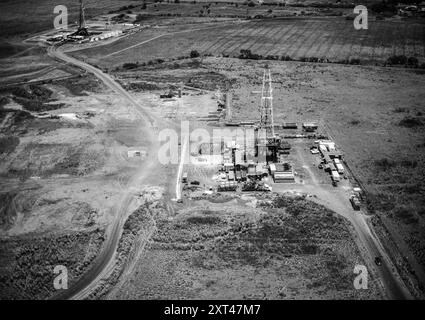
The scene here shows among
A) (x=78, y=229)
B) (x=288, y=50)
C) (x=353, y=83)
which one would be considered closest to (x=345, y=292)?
(x=78, y=229)

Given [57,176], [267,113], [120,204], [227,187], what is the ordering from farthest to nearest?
[267,113] → [57,176] → [227,187] → [120,204]

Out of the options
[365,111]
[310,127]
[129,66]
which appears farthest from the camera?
[129,66]

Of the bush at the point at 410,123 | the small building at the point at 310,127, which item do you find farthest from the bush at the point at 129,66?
the bush at the point at 410,123

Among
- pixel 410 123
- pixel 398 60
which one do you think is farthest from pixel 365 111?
pixel 398 60

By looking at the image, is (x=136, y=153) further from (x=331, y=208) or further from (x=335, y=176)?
(x=331, y=208)

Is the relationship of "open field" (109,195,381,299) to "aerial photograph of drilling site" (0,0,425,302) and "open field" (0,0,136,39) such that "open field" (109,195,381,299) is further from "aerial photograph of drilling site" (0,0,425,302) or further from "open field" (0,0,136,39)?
"open field" (0,0,136,39)

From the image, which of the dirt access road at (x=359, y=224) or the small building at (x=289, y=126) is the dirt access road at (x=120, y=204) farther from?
the dirt access road at (x=359, y=224)

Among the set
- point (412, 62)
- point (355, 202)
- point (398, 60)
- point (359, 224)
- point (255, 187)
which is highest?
point (398, 60)
